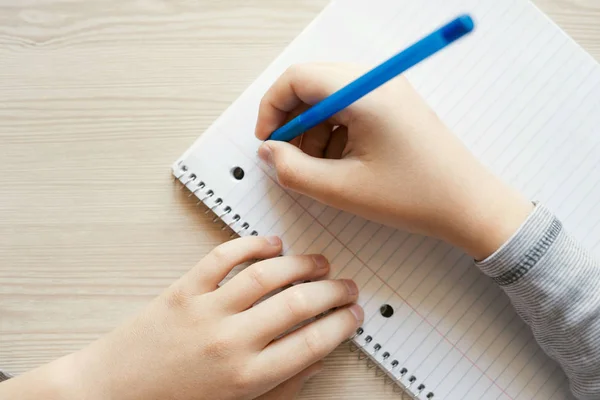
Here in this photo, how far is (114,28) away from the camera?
62 cm

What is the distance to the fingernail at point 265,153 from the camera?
0.54 meters

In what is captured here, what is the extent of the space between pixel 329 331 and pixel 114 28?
1.31ft

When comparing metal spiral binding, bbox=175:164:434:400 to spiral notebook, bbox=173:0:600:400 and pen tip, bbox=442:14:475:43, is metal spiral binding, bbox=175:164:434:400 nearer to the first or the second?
spiral notebook, bbox=173:0:600:400

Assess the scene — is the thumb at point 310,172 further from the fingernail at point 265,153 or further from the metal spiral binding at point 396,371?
the metal spiral binding at point 396,371

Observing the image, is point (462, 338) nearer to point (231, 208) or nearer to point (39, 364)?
point (231, 208)

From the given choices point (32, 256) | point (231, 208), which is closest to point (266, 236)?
point (231, 208)

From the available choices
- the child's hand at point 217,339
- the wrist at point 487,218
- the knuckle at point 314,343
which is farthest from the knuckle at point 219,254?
the wrist at point 487,218

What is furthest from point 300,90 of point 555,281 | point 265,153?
point 555,281

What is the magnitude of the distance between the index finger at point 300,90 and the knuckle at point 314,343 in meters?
0.20

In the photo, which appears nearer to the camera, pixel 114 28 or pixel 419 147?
pixel 419 147

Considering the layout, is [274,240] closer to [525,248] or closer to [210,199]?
[210,199]

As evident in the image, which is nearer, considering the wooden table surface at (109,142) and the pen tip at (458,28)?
the pen tip at (458,28)

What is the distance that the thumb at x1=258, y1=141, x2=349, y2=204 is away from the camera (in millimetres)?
517

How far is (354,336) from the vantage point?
22.8 inches
